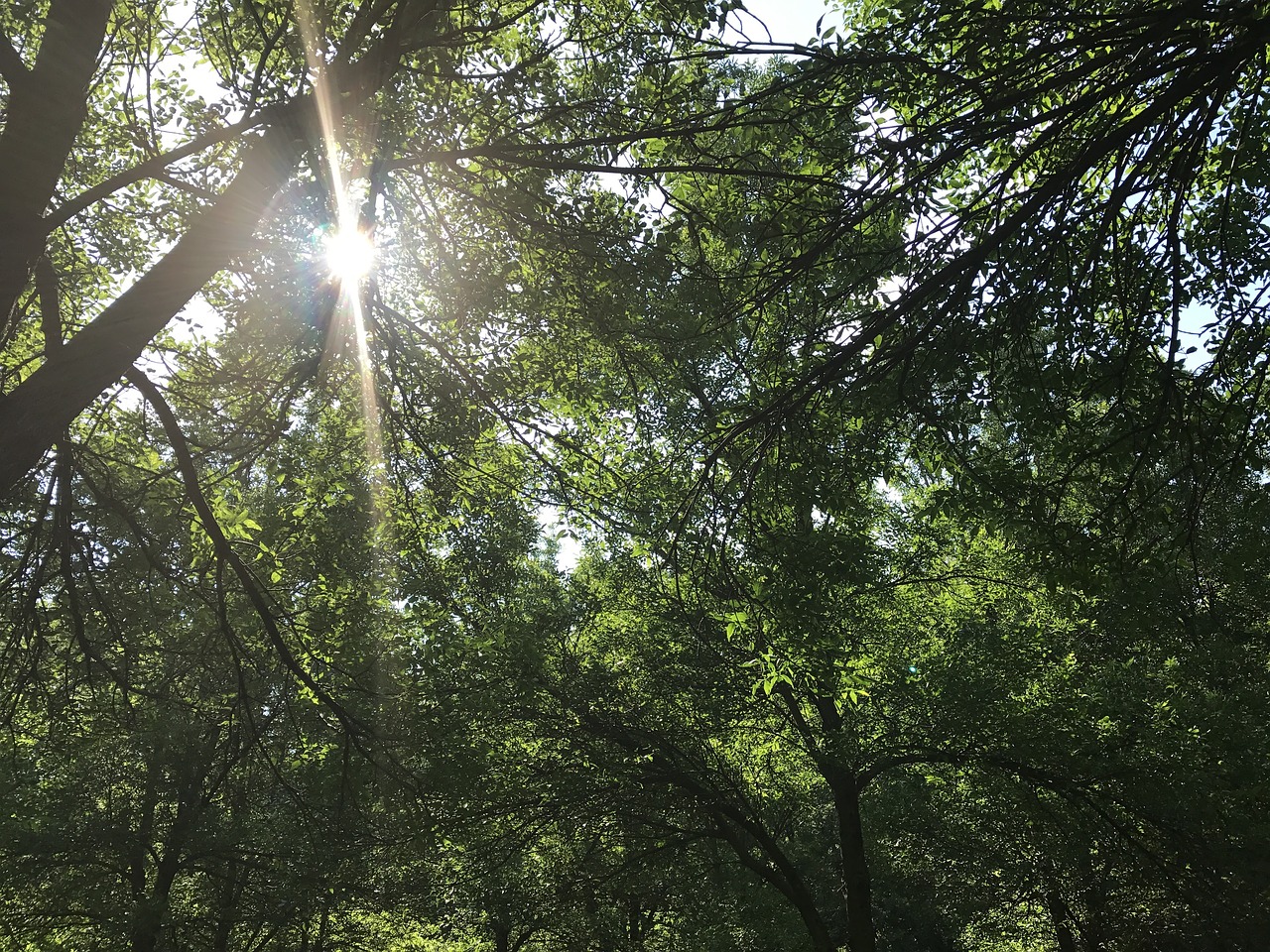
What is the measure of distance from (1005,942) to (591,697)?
13804mm

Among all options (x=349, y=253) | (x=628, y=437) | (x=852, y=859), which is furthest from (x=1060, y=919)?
(x=349, y=253)

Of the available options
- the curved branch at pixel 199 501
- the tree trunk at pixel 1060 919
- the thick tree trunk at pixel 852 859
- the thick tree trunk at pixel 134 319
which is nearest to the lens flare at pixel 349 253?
the thick tree trunk at pixel 134 319

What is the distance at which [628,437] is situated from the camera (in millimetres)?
7496

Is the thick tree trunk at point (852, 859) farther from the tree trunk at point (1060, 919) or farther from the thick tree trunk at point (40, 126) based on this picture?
the thick tree trunk at point (40, 126)

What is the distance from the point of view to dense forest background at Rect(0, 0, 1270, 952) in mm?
4195

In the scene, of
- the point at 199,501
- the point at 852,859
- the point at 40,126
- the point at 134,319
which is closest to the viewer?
the point at 40,126

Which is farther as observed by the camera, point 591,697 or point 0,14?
point 591,697

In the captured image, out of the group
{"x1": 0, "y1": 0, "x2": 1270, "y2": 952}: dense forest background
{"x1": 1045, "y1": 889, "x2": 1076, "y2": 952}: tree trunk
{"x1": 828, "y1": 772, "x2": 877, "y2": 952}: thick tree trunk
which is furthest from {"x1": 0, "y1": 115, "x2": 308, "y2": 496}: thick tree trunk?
{"x1": 1045, "y1": 889, "x2": 1076, "y2": 952}: tree trunk

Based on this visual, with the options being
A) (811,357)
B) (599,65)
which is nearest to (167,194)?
(599,65)

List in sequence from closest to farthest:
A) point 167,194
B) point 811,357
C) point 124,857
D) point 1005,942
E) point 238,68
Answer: point 811,357
point 238,68
point 167,194
point 124,857
point 1005,942

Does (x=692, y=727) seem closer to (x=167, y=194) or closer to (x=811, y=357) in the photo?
(x=811, y=357)

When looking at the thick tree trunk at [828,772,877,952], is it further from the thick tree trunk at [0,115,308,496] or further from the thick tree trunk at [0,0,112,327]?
the thick tree trunk at [0,0,112,327]

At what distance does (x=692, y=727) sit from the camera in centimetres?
1095

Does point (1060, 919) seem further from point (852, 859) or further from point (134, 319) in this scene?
point (134, 319)
